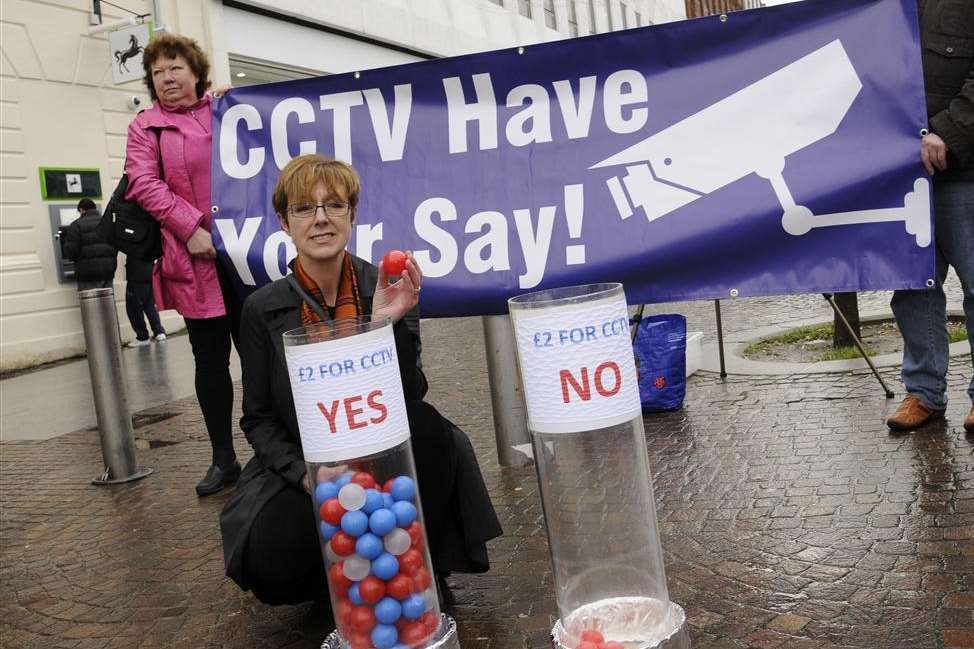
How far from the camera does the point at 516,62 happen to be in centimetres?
435

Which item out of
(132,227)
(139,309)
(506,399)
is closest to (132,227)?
(132,227)

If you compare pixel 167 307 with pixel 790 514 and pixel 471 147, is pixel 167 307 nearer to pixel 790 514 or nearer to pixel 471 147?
pixel 471 147

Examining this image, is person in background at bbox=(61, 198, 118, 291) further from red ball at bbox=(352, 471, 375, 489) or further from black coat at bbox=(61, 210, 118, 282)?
red ball at bbox=(352, 471, 375, 489)

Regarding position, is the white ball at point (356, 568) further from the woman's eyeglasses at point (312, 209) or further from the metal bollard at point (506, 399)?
the metal bollard at point (506, 399)

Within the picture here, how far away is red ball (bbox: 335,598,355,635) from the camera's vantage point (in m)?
2.70

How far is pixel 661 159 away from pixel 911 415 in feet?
5.92

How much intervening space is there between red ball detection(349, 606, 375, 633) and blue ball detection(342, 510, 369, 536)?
0.22 metres

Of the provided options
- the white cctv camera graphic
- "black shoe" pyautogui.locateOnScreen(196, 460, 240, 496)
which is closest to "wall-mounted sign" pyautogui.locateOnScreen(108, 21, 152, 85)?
"black shoe" pyautogui.locateOnScreen(196, 460, 240, 496)

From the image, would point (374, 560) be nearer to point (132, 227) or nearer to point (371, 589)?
point (371, 589)

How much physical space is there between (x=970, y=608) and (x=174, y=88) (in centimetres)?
410

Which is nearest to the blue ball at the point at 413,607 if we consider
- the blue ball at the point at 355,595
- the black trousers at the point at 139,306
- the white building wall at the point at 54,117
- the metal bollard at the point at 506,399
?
the blue ball at the point at 355,595

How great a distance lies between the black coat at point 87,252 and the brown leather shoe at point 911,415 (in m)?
10.6

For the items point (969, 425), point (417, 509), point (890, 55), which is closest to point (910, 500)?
point (969, 425)

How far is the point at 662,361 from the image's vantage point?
5.80 m
